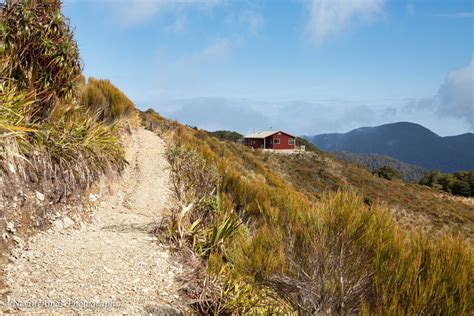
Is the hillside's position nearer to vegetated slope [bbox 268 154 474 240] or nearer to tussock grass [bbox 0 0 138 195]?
tussock grass [bbox 0 0 138 195]

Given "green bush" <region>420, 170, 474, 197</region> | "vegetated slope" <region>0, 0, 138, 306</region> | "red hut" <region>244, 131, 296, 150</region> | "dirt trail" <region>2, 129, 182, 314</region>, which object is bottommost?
"green bush" <region>420, 170, 474, 197</region>

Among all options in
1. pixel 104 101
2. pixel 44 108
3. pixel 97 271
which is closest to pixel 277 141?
pixel 104 101

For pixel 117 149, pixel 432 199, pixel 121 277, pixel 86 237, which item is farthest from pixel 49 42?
pixel 432 199

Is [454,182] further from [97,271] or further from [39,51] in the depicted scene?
[97,271]

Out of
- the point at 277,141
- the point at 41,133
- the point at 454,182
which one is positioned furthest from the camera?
the point at 277,141

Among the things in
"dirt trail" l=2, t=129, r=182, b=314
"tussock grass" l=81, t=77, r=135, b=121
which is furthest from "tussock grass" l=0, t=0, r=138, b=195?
"tussock grass" l=81, t=77, r=135, b=121

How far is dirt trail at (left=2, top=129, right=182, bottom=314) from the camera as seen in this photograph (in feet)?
10.1

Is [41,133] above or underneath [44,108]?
underneath

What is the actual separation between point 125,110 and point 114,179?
264 inches

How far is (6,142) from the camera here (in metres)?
4.16

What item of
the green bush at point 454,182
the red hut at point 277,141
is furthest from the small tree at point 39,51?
the green bush at point 454,182

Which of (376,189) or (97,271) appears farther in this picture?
(376,189)

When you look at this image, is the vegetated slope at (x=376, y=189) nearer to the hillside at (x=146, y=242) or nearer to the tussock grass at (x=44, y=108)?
the tussock grass at (x=44, y=108)

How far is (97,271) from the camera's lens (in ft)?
11.7
